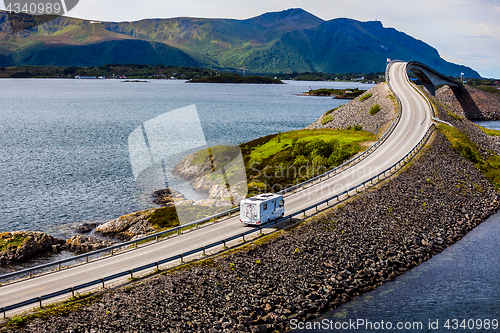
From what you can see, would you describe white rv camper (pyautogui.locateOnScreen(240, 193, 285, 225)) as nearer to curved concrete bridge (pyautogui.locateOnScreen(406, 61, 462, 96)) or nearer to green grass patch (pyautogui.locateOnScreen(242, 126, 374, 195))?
green grass patch (pyautogui.locateOnScreen(242, 126, 374, 195))

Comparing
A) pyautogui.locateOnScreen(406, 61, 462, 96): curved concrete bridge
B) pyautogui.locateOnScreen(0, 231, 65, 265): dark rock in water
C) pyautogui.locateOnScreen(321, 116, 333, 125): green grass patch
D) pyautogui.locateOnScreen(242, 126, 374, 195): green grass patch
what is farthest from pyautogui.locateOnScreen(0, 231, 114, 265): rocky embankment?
pyautogui.locateOnScreen(406, 61, 462, 96): curved concrete bridge

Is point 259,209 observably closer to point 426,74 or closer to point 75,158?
point 75,158

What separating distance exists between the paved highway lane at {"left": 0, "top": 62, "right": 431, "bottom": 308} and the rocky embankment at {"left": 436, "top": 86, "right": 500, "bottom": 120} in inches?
3945

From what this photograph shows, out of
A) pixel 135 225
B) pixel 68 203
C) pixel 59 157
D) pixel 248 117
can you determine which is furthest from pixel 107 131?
pixel 135 225

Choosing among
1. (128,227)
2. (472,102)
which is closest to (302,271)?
(128,227)

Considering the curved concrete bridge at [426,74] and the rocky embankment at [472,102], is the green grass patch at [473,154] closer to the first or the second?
the curved concrete bridge at [426,74]

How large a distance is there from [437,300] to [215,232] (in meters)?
19.0

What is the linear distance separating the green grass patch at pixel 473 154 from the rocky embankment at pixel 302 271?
1140 cm

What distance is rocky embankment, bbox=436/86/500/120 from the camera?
6531 inches

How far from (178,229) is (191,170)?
1571 inches

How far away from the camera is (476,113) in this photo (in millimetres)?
166375

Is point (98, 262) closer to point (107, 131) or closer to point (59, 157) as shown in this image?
point (59, 157)

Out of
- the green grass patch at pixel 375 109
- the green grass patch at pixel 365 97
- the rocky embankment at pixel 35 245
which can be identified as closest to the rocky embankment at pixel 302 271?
the rocky embankment at pixel 35 245

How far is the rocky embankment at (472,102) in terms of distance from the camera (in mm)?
165875
